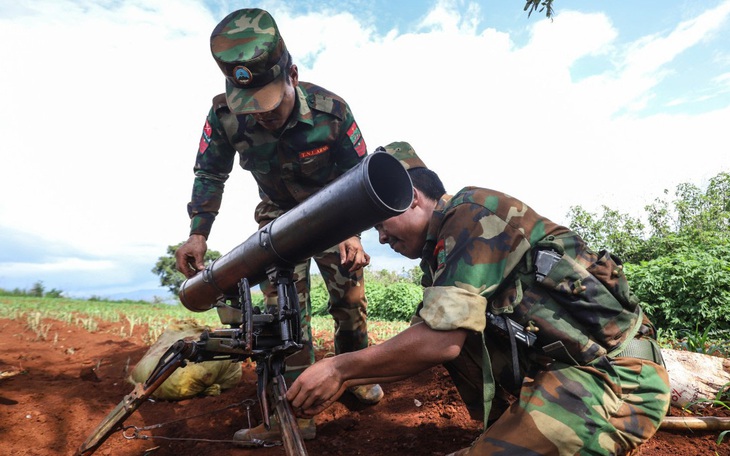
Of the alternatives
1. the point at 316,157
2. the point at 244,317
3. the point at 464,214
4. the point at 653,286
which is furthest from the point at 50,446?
the point at 653,286

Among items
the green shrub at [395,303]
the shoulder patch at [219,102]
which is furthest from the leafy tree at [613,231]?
the shoulder patch at [219,102]

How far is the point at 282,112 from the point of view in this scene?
2.94m

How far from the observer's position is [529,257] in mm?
1891

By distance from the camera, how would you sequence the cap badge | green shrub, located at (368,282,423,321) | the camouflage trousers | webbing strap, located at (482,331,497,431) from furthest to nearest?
green shrub, located at (368,282,423,321), the cap badge, webbing strap, located at (482,331,497,431), the camouflage trousers

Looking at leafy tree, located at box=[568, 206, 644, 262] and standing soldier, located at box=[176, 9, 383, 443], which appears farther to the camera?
leafy tree, located at box=[568, 206, 644, 262]

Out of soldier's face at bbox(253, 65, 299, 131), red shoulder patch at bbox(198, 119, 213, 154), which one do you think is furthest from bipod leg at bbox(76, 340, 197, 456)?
red shoulder patch at bbox(198, 119, 213, 154)

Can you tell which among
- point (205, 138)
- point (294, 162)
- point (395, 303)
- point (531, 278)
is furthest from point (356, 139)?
point (395, 303)

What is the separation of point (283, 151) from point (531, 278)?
192 centimetres

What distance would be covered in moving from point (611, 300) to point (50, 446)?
3167mm

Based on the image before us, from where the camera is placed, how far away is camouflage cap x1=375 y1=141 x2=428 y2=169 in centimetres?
219

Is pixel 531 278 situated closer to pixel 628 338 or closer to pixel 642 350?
pixel 628 338

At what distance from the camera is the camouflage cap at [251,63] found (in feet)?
8.84

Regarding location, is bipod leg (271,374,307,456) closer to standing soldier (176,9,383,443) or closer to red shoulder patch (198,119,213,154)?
standing soldier (176,9,383,443)

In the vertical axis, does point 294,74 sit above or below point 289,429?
A: above
